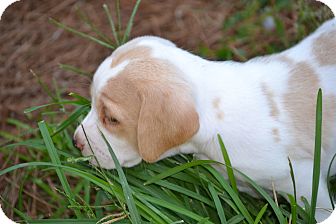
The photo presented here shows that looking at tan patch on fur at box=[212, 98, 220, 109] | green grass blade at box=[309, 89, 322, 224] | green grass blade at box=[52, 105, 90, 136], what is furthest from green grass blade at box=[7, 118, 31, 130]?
green grass blade at box=[309, 89, 322, 224]

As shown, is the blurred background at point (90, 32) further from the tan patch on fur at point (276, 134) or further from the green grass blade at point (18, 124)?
the tan patch on fur at point (276, 134)

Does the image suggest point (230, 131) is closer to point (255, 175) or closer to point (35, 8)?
point (255, 175)

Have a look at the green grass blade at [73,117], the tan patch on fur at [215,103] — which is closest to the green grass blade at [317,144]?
the tan patch on fur at [215,103]

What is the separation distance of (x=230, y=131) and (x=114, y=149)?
27.7 inches

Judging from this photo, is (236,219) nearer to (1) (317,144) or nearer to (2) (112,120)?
(1) (317,144)

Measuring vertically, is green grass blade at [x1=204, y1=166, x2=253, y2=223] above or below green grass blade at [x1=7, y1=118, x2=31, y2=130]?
below

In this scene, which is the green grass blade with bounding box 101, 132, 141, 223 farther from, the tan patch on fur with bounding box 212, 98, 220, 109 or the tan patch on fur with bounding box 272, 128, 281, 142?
the tan patch on fur with bounding box 272, 128, 281, 142

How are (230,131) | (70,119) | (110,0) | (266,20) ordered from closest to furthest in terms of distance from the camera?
(230,131)
(70,119)
(266,20)
(110,0)

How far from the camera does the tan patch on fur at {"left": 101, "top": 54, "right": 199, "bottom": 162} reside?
3.06m

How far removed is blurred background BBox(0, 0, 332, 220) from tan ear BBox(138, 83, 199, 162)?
223 centimetres

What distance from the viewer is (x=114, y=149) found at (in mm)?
3416

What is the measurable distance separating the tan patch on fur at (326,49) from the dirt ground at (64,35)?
207cm

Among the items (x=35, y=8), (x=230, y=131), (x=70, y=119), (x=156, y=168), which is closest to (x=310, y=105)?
(x=230, y=131)

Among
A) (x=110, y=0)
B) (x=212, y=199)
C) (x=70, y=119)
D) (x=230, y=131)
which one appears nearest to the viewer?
(x=230, y=131)
